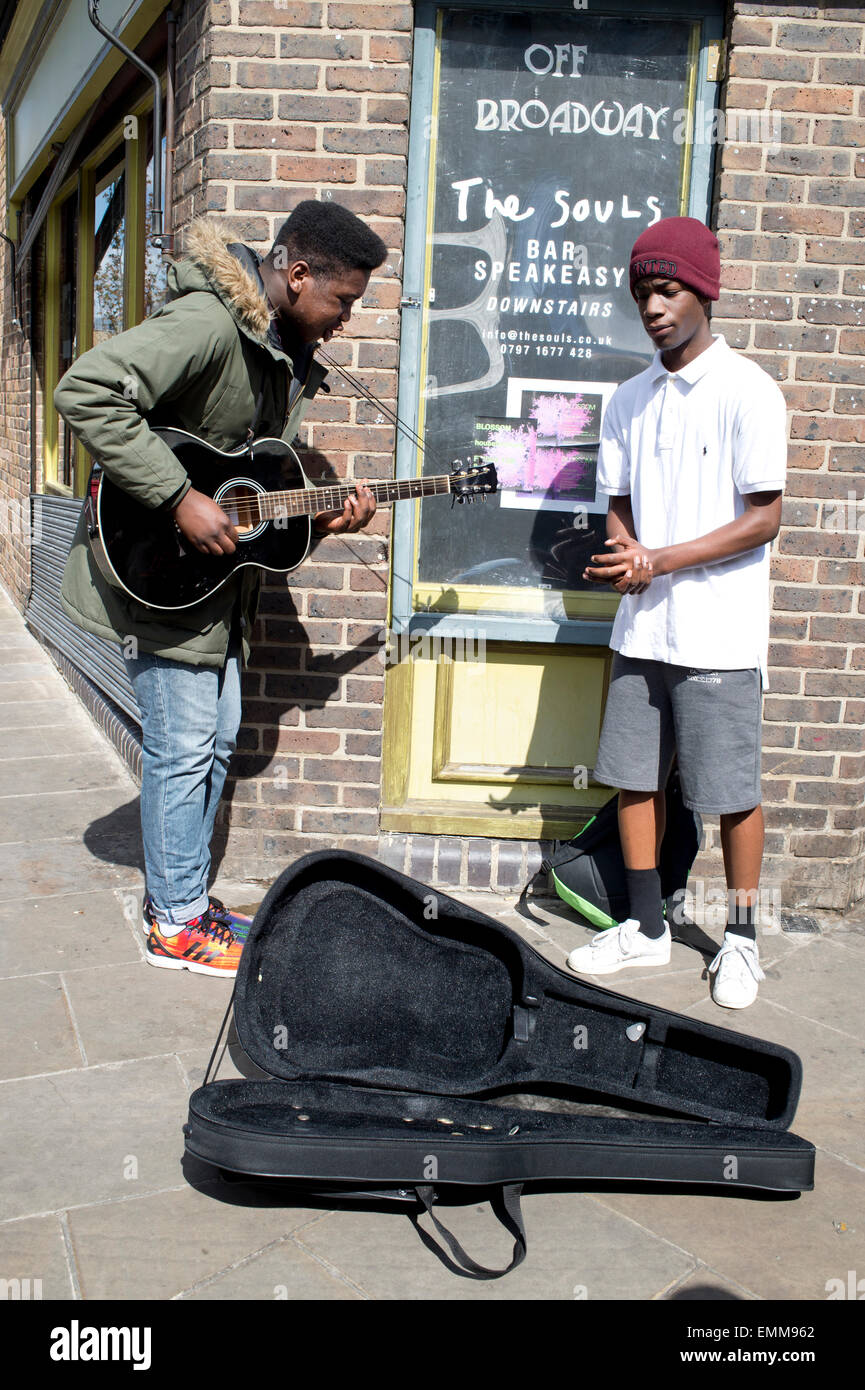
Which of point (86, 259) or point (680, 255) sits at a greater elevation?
point (86, 259)

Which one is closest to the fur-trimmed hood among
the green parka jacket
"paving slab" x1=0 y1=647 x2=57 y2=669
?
the green parka jacket

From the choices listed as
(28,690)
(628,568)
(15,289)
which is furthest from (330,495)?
(15,289)

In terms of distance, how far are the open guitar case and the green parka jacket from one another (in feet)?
2.94

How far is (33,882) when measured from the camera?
425 centimetres

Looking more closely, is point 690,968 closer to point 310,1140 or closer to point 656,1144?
point 656,1144

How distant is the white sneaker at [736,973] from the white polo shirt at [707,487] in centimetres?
86

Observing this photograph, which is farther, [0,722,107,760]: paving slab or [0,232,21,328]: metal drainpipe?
[0,232,21,328]: metal drainpipe

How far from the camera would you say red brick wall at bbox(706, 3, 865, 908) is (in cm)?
388

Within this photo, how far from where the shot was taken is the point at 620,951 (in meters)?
3.72

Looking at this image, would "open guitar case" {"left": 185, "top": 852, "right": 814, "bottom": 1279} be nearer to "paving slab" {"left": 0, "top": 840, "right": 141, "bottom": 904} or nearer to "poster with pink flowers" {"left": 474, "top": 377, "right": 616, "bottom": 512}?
"paving slab" {"left": 0, "top": 840, "right": 141, "bottom": 904}

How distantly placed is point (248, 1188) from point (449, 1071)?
1.77ft
